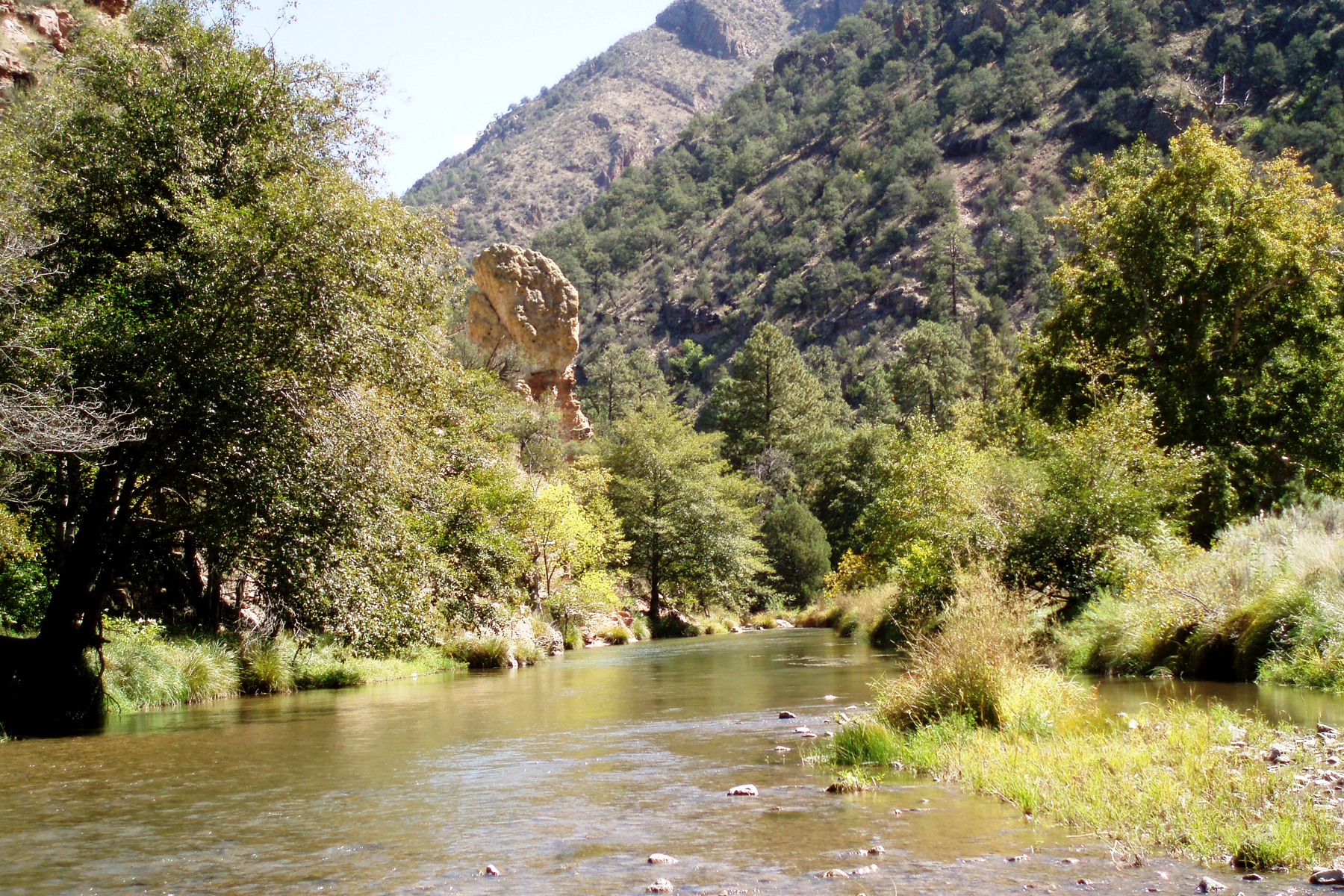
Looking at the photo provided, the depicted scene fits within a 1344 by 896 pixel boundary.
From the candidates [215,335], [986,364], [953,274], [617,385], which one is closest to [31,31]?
[215,335]

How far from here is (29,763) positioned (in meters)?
10.3

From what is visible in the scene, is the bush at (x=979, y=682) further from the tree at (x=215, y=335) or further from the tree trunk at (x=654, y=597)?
the tree trunk at (x=654, y=597)

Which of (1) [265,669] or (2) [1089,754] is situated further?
(1) [265,669]

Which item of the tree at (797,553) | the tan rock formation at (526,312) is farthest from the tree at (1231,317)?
the tan rock formation at (526,312)

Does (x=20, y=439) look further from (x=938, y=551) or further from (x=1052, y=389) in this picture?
(x=1052, y=389)

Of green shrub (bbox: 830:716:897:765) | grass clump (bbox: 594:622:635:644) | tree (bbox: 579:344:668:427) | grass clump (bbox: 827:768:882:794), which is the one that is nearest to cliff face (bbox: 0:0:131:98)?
green shrub (bbox: 830:716:897:765)

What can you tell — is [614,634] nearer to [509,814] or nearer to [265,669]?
[265,669]

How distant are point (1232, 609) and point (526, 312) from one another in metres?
48.1

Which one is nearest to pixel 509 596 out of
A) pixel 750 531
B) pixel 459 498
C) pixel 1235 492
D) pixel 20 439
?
pixel 459 498

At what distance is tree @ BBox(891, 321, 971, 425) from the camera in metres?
75.5

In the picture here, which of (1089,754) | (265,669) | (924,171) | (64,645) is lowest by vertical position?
(1089,754)

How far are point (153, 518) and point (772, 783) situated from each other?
11850mm

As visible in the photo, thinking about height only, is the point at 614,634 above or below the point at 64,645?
below

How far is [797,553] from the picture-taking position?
184 feet
